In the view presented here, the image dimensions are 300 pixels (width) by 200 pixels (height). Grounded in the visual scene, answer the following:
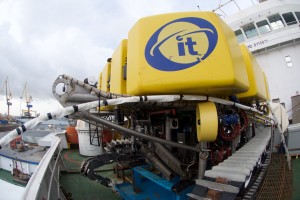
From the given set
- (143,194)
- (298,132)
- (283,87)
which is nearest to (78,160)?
(143,194)

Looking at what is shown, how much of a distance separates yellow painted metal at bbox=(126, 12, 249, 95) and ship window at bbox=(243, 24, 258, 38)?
957cm

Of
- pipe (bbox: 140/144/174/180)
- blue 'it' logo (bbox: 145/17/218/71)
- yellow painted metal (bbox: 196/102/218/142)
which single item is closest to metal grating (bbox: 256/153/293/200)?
yellow painted metal (bbox: 196/102/218/142)

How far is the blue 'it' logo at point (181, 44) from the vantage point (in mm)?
1644

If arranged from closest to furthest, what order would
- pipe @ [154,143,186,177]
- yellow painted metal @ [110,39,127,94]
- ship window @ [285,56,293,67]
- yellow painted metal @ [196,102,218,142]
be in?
1. yellow painted metal @ [196,102,218,142]
2. yellow painted metal @ [110,39,127,94]
3. pipe @ [154,143,186,177]
4. ship window @ [285,56,293,67]

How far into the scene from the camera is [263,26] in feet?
31.6

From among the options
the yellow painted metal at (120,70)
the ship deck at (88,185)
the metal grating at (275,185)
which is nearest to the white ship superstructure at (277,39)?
the ship deck at (88,185)

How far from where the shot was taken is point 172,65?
5.39 ft

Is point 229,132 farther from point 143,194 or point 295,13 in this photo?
point 295,13

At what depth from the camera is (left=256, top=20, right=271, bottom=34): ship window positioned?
9.52m

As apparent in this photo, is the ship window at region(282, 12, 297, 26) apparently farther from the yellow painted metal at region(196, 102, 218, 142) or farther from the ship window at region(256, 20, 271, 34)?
the yellow painted metal at region(196, 102, 218, 142)

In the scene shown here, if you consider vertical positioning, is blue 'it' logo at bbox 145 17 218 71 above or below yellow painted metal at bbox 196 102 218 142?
above

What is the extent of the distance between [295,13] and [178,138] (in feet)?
34.4

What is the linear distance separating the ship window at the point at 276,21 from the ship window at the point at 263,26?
202mm

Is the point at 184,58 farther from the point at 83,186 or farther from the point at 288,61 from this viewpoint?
the point at 288,61
